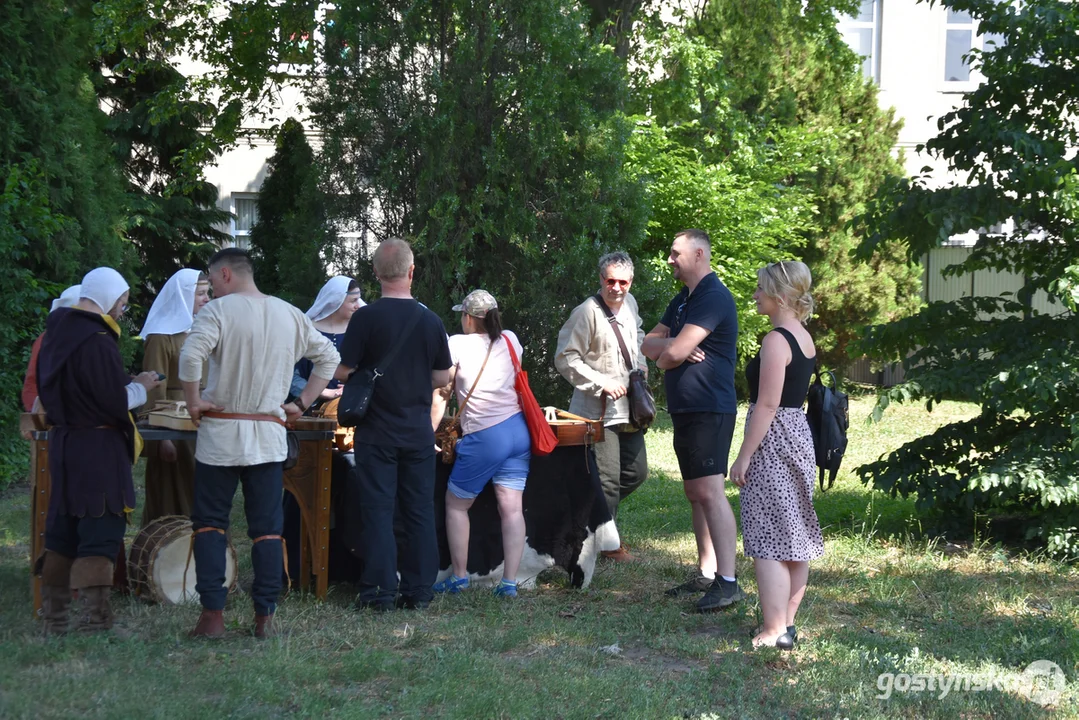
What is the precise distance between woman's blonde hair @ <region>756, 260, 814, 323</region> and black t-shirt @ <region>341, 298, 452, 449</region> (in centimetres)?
172

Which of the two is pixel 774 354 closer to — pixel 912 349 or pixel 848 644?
pixel 848 644

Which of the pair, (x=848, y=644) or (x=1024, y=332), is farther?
(x=1024, y=332)

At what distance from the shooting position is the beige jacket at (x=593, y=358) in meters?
6.86

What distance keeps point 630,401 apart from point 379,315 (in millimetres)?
1895

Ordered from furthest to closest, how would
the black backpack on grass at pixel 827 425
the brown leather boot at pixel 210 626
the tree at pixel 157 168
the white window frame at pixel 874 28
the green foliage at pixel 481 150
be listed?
the white window frame at pixel 874 28 → the tree at pixel 157 168 → the green foliage at pixel 481 150 → the black backpack on grass at pixel 827 425 → the brown leather boot at pixel 210 626

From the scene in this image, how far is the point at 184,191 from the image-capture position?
16.0 m

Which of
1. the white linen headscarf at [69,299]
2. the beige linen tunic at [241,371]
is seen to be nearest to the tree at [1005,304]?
the beige linen tunic at [241,371]

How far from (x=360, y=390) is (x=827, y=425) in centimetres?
236

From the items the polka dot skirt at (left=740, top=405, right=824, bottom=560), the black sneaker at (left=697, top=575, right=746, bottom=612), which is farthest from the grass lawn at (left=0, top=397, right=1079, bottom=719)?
the polka dot skirt at (left=740, top=405, right=824, bottom=560)

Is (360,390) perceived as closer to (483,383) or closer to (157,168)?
(483,383)

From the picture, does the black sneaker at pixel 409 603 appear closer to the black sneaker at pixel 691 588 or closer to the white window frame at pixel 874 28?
the black sneaker at pixel 691 588

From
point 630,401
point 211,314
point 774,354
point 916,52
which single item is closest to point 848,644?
point 774,354

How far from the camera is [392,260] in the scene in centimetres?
585

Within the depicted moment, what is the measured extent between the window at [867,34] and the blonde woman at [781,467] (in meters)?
19.3
